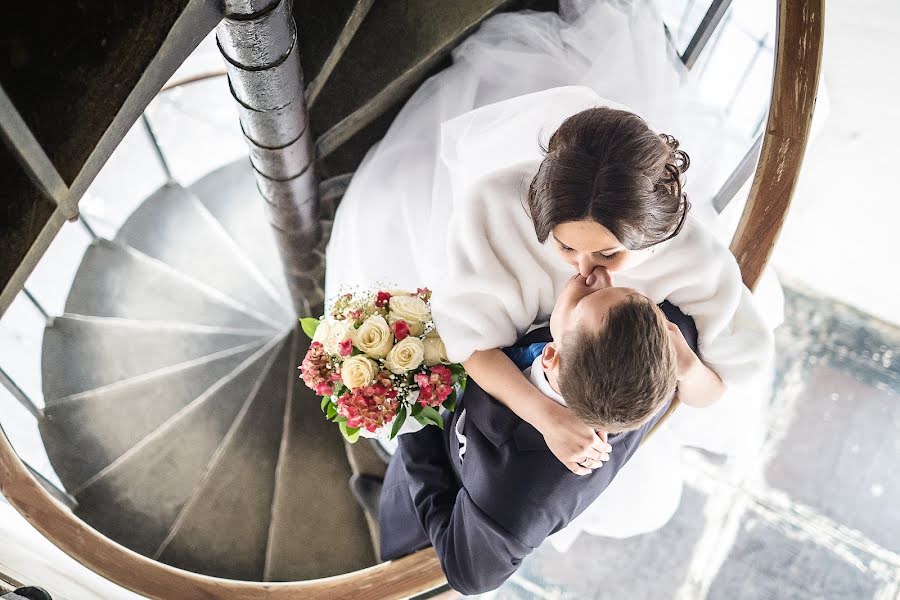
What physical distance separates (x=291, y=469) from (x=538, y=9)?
2.35m

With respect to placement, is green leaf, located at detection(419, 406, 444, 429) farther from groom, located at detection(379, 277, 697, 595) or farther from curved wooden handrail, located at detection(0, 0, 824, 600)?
curved wooden handrail, located at detection(0, 0, 824, 600)

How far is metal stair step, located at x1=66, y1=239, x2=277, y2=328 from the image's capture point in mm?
3719

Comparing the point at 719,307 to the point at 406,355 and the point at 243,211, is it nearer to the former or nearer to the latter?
the point at 406,355

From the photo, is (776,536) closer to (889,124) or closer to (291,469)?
(889,124)

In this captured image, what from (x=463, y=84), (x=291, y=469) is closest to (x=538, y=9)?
(x=463, y=84)

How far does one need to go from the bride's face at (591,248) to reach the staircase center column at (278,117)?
871 mm

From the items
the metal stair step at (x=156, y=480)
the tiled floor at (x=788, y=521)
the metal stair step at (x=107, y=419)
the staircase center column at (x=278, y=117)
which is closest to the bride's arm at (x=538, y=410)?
the staircase center column at (x=278, y=117)

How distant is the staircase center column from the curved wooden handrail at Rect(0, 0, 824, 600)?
4.20 ft

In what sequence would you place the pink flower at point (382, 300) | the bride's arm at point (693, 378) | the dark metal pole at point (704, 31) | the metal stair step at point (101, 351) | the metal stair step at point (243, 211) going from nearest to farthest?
1. the bride's arm at point (693, 378)
2. the pink flower at point (382, 300)
3. the dark metal pole at point (704, 31)
4. the metal stair step at point (101, 351)
5. the metal stair step at point (243, 211)

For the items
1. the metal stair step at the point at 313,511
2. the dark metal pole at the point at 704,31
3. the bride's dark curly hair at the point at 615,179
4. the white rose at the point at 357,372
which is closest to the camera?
the bride's dark curly hair at the point at 615,179

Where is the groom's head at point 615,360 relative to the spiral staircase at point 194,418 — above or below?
above

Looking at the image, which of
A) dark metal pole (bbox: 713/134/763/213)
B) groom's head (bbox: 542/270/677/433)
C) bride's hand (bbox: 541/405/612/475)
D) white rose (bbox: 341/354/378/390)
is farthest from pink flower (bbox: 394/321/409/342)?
dark metal pole (bbox: 713/134/763/213)

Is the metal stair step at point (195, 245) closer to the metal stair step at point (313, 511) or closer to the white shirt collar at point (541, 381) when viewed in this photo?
the metal stair step at point (313, 511)

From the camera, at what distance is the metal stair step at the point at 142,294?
3719mm
